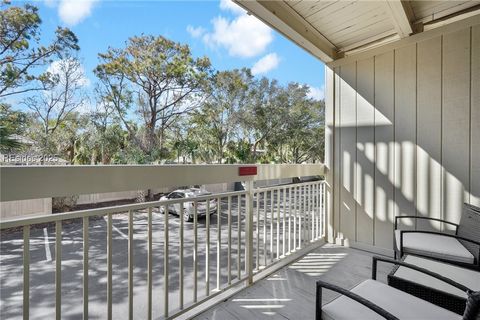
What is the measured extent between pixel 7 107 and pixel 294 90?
11464 mm

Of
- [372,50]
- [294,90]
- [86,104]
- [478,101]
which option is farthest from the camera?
[294,90]

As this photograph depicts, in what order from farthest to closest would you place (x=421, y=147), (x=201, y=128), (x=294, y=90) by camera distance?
(x=294, y=90)
(x=201, y=128)
(x=421, y=147)

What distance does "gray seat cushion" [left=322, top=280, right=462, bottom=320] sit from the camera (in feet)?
3.57

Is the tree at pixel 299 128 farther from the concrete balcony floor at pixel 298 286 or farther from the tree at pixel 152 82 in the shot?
the concrete balcony floor at pixel 298 286

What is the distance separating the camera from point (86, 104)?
9500mm

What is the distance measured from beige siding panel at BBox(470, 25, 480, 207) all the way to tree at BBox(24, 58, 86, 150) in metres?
9.53

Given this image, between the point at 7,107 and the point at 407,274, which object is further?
the point at 7,107

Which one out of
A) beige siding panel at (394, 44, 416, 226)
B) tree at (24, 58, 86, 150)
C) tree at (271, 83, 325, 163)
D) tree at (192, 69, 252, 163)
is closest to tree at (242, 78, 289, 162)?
tree at (271, 83, 325, 163)

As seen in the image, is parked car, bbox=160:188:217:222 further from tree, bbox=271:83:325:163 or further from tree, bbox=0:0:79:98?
tree, bbox=271:83:325:163

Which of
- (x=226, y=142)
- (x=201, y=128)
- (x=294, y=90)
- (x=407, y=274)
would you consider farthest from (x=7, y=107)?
(x=294, y=90)

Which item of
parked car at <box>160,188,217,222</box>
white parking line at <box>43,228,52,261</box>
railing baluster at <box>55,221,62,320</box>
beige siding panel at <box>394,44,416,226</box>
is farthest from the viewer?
white parking line at <box>43,228,52,261</box>

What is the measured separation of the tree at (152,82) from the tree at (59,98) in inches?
53.0

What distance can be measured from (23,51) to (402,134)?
1048 cm

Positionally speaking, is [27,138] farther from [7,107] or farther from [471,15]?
[471,15]
